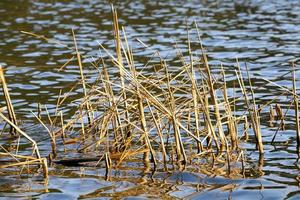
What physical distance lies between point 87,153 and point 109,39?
13.1 metres

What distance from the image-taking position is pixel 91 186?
29.4 feet

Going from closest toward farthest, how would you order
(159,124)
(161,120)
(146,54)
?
(159,124) → (161,120) → (146,54)

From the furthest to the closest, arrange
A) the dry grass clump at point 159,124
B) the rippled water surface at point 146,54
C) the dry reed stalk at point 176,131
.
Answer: the dry grass clump at point 159,124
the dry reed stalk at point 176,131
the rippled water surface at point 146,54

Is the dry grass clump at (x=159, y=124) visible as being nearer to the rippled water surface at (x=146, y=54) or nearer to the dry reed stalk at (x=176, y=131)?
the dry reed stalk at (x=176, y=131)

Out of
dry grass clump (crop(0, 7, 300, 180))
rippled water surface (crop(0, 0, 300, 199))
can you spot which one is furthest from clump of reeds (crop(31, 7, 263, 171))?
rippled water surface (crop(0, 0, 300, 199))

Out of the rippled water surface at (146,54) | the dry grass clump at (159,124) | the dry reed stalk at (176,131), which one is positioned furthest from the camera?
the dry grass clump at (159,124)

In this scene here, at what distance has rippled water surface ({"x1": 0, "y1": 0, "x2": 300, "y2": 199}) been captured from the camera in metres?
8.80

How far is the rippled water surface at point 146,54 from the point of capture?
880cm

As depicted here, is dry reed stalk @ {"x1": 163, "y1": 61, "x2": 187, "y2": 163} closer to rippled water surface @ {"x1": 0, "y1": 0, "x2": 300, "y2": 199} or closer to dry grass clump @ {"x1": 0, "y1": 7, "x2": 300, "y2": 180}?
dry grass clump @ {"x1": 0, "y1": 7, "x2": 300, "y2": 180}

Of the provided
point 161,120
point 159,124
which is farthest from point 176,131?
point 161,120

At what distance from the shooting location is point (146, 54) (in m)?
20.1

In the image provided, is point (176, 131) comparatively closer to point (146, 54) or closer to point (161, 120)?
point (161, 120)

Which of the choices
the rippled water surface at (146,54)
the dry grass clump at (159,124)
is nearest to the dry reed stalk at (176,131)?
the dry grass clump at (159,124)

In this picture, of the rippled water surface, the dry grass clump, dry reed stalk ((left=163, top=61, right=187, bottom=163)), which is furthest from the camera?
the dry grass clump
